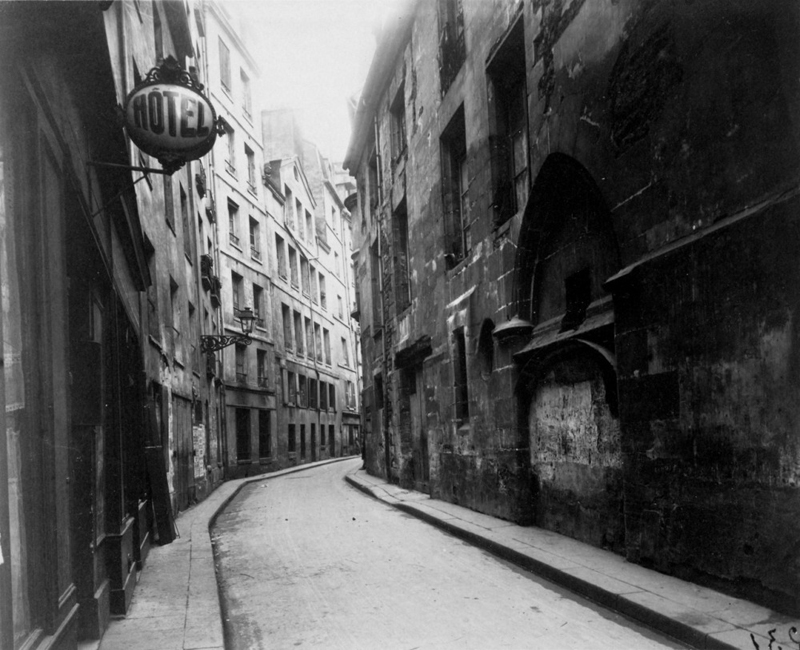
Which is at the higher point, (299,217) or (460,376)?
(299,217)

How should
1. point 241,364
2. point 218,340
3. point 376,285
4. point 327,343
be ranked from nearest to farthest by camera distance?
1. point 218,340
2. point 376,285
3. point 241,364
4. point 327,343

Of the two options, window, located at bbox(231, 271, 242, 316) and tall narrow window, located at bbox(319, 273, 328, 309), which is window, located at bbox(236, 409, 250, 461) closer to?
window, located at bbox(231, 271, 242, 316)

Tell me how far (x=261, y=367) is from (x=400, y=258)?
962 cm

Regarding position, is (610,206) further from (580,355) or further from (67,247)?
(67,247)

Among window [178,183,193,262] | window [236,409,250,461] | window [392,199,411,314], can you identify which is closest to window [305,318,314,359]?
window [236,409,250,461]

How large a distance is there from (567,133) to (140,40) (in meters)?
5.71

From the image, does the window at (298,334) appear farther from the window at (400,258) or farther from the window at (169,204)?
the window at (169,204)

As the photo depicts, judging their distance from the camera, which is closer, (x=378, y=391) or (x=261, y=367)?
(x=378, y=391)

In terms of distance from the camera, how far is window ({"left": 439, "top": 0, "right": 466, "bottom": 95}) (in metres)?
12.3

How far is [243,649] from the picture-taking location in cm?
477

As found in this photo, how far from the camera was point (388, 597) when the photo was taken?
593cm

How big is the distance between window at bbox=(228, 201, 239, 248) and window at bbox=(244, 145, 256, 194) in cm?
154

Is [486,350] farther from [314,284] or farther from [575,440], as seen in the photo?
[314,284]

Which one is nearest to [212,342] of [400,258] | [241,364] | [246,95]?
[400,258]
